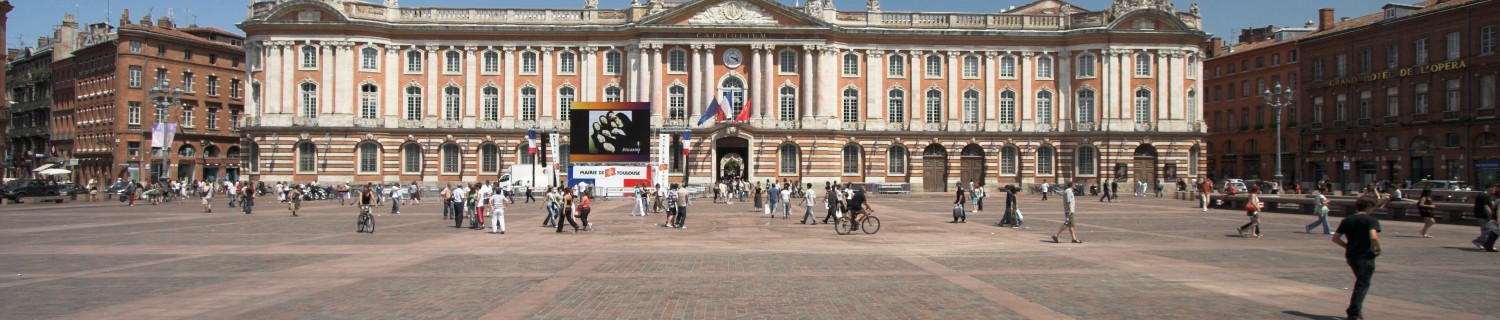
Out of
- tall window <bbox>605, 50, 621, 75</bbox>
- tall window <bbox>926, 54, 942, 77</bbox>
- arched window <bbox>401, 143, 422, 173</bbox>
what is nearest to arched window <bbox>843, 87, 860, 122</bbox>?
tall window <bbox>926, 54, 942, 77</bbox>

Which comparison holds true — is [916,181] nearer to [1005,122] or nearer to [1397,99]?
[1005,122]

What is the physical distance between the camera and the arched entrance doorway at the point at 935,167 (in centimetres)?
7381

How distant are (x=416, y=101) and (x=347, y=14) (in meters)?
7.21

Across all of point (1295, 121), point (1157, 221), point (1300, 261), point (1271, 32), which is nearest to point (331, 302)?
point (1300, 261)

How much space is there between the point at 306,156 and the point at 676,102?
25.1m

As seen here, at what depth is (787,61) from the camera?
237 ft

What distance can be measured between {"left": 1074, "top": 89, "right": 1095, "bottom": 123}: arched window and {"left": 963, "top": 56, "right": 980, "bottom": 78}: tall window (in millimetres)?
7225

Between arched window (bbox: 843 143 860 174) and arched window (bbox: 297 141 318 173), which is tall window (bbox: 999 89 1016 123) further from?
arched window (bbox: 297 141 318 173)

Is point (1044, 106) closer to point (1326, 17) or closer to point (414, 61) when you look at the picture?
point (1326, 17)

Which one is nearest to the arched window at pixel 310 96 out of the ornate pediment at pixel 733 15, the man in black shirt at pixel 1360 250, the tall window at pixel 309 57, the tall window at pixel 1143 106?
the tall window at pixel 309 57

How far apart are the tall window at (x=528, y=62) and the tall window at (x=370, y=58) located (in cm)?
952

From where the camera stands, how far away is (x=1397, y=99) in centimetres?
7006

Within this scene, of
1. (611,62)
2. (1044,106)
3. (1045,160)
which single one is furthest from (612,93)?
(1045,160)

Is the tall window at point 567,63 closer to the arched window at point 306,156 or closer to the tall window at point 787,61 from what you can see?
the tall window at point 787,61
